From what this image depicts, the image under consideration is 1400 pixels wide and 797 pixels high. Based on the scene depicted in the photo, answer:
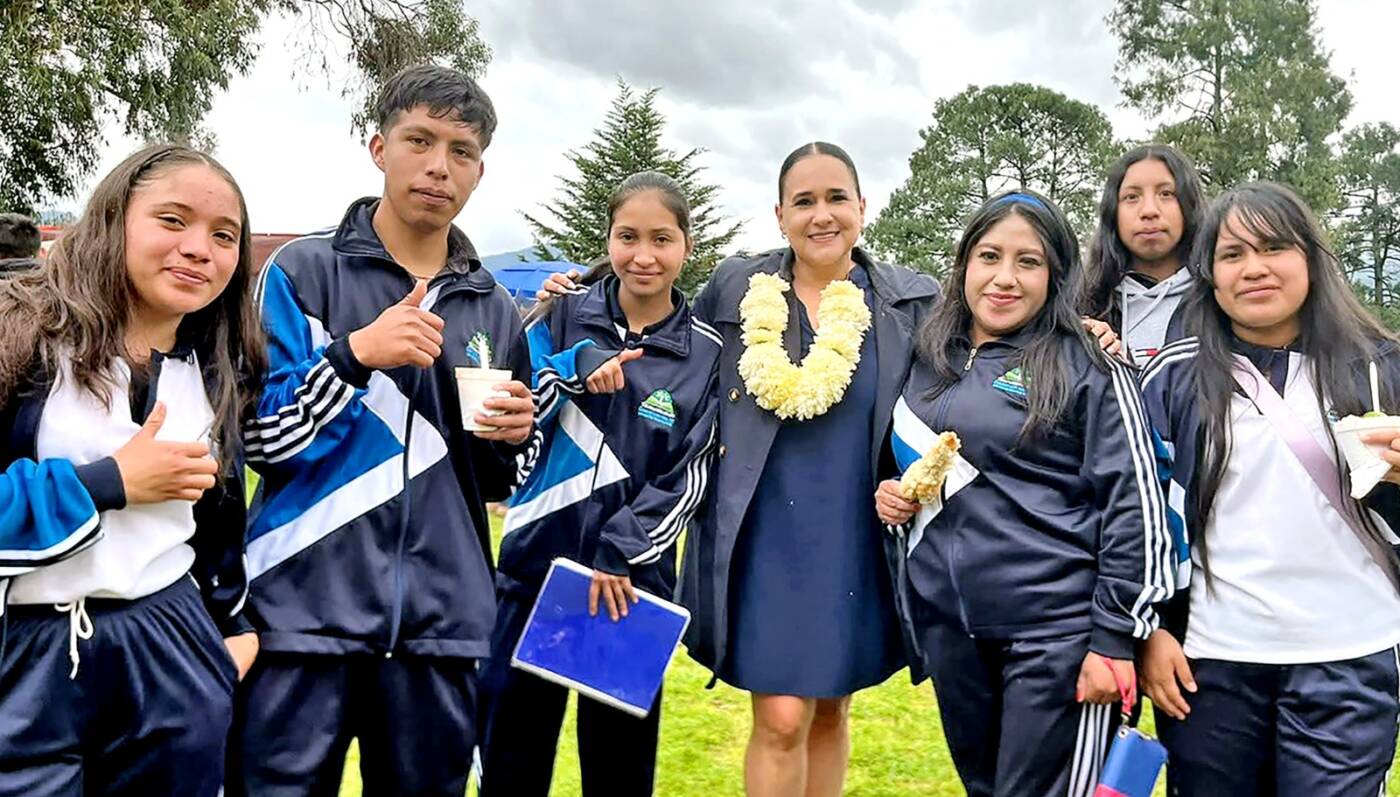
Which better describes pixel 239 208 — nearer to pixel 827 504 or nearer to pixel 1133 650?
pixel 827 504

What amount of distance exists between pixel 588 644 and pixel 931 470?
1.13 meters

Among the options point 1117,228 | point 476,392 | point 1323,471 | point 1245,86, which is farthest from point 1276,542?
point 1245,86

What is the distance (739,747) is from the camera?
4977mm

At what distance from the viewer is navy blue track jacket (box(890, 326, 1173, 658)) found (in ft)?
8.32

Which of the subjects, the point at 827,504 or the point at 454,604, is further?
the point at 827,504

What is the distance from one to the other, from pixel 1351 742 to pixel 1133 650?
518 millimetres

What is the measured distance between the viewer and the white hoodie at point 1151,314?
11.6 ft

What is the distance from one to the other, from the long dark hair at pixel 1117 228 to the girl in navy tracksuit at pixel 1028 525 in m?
0.93

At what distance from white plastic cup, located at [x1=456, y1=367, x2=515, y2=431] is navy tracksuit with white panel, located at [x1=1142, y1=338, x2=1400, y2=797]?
1.75 metres

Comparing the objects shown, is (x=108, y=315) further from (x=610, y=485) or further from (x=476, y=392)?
(x=610, y=485)

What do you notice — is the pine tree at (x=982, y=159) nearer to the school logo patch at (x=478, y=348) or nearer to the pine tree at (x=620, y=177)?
the pine tree at (x=620, y=177)

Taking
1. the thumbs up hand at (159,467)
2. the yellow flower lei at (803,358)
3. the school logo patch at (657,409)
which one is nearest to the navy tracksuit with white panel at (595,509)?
the school logo patch at (657,409)

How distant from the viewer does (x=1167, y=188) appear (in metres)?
3.64

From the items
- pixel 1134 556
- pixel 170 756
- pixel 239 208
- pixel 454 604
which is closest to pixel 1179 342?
pixel 1134 556
